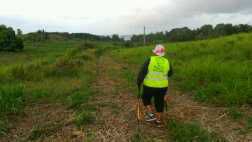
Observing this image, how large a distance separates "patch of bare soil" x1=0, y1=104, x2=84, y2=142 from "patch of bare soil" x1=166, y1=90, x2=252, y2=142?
2.21m

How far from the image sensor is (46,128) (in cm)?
430

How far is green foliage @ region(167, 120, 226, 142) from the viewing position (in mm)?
3801

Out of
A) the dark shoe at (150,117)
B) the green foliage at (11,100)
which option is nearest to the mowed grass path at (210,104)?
the dark shoe at (150,117)

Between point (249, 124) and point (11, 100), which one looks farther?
point (11, 100)

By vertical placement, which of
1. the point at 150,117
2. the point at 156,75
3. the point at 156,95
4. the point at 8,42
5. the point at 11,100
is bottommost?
the point at 150,117

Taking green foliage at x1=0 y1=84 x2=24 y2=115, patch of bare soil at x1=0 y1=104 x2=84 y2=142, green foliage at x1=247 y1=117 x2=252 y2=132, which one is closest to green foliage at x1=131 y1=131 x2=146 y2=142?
patch of bare soil at x1=0 y1=104 x2=84 y2=142

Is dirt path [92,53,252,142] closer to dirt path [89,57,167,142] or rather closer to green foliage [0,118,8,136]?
dirt path [89,57,167,142]

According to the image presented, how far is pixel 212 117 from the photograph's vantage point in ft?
15.8

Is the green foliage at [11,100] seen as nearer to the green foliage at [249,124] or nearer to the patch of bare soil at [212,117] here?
the patch of bare soil at [212,117]

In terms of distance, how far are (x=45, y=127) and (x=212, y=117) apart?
3440 millimetres

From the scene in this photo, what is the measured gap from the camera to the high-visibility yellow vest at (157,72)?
418 cm

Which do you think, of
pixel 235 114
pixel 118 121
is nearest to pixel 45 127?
pixel 118 121

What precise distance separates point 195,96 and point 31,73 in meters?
6.86

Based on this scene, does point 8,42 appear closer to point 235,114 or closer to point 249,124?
point 235,114
